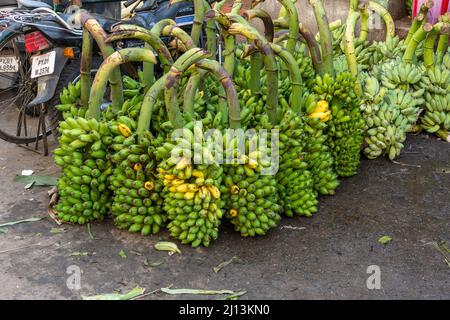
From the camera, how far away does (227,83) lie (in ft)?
10.7

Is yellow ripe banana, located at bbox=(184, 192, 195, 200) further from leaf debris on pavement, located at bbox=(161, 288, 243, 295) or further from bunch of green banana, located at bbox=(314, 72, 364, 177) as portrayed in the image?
bunch of green banana, located at bbox=(314, 72, 364, 177)

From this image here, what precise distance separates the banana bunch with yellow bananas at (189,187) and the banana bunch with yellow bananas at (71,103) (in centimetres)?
61

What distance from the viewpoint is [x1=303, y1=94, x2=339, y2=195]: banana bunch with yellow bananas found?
12.3 ft

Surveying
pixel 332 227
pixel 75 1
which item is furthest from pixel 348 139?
pixel 75 1

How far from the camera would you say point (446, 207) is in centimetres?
386

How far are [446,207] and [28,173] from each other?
280cm

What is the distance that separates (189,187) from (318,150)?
99 cm

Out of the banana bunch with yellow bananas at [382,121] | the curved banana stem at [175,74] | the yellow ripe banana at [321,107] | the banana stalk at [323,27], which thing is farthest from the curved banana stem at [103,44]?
the banana bunch with yellow bananas at [382,121]

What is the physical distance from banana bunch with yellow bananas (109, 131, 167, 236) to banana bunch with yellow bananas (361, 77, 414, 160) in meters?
1.78

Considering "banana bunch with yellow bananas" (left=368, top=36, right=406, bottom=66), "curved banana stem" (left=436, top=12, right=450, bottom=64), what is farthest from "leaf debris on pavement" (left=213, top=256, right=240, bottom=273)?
"curved banana stem" (left=436, top=12, right=450, bottom=64)

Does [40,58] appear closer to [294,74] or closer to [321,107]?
[294,74]

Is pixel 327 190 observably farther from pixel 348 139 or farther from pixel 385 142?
pixel 385 142

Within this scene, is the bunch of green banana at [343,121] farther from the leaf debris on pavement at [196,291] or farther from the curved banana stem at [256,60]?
the leaf debris on pavement at [196,291]

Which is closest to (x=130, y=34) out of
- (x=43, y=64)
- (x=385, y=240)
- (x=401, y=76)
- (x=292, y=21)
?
(x=292, y=21)
